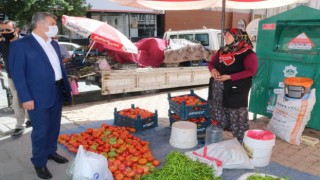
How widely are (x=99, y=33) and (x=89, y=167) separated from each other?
15.2 ft

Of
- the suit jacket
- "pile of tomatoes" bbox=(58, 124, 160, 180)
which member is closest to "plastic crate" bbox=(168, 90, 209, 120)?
"pile of tomatoes" bbox=(58, 124, 160, 180)

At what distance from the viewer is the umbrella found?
6.78 m

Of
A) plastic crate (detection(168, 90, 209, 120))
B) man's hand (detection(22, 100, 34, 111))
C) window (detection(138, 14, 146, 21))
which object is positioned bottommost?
plastic crate (detection(168, 90, 209, 120))


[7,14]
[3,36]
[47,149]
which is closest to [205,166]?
[47,149]

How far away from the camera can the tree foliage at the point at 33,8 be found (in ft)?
47.5

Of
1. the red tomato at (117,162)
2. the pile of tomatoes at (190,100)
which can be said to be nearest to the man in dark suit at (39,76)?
the red tomato at (117,162)

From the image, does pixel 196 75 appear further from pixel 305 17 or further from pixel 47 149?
pixel 47 149

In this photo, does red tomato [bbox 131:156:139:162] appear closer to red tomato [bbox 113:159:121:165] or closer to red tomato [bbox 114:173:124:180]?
red tomato [bbox 113:159:121:165]

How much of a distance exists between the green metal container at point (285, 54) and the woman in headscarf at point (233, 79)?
1429 mm

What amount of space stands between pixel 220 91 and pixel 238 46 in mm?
784

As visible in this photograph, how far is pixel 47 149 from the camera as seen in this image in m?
3.57

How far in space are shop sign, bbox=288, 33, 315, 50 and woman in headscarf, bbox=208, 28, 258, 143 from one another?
1.52 metres

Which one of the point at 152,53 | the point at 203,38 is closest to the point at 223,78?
the point at 152,53

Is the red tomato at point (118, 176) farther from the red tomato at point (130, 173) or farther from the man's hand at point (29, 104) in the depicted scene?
the man's hand at point (29, 104)
